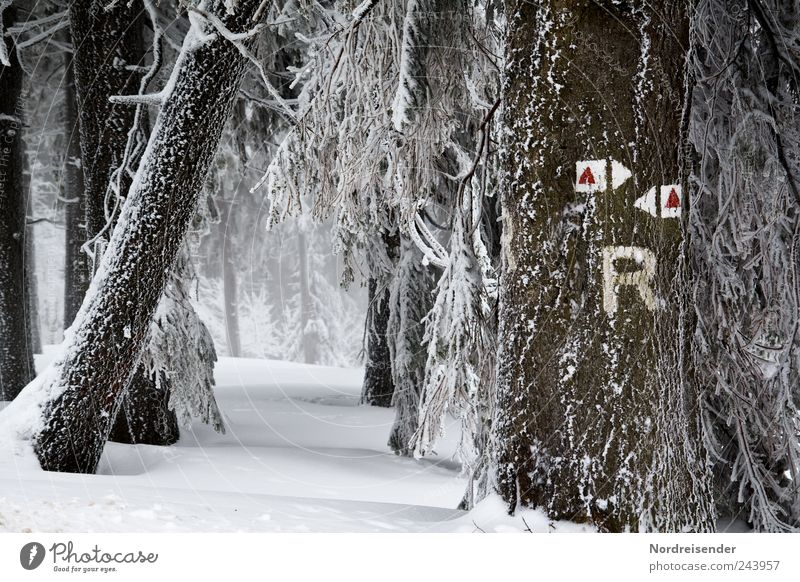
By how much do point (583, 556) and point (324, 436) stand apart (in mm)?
6576

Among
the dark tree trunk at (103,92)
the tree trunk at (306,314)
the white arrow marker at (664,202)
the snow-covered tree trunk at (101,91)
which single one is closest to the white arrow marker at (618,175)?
the white arrow marker at (664,202)

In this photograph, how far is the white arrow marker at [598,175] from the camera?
3.04 meters

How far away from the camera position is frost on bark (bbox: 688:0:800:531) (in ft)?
14.1

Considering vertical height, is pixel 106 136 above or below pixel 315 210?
above

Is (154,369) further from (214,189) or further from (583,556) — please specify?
(583,556)

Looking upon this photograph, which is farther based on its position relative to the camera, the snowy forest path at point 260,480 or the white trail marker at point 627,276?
the snowy forest path at point 260,480

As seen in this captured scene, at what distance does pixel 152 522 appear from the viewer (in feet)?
11.2

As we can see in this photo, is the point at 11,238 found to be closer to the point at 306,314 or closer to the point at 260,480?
the point at 260,480

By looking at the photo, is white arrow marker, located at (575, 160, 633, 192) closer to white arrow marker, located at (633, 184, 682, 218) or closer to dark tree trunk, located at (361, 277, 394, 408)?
white arrow marker, located at (633, 184, 682, 218)

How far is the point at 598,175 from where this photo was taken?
3.05 meters

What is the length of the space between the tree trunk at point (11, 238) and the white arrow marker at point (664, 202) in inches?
310

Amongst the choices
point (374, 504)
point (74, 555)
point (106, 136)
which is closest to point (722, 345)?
point (374, 504)

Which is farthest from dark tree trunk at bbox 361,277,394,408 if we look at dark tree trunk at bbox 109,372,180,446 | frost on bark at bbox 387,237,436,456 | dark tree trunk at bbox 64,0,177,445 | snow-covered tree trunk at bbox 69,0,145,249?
snow-covered tree trunk at bbox 69,0,145,249

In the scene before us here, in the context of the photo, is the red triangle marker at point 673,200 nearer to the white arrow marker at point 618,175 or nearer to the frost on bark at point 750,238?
the white arrow marker at point 618,175
